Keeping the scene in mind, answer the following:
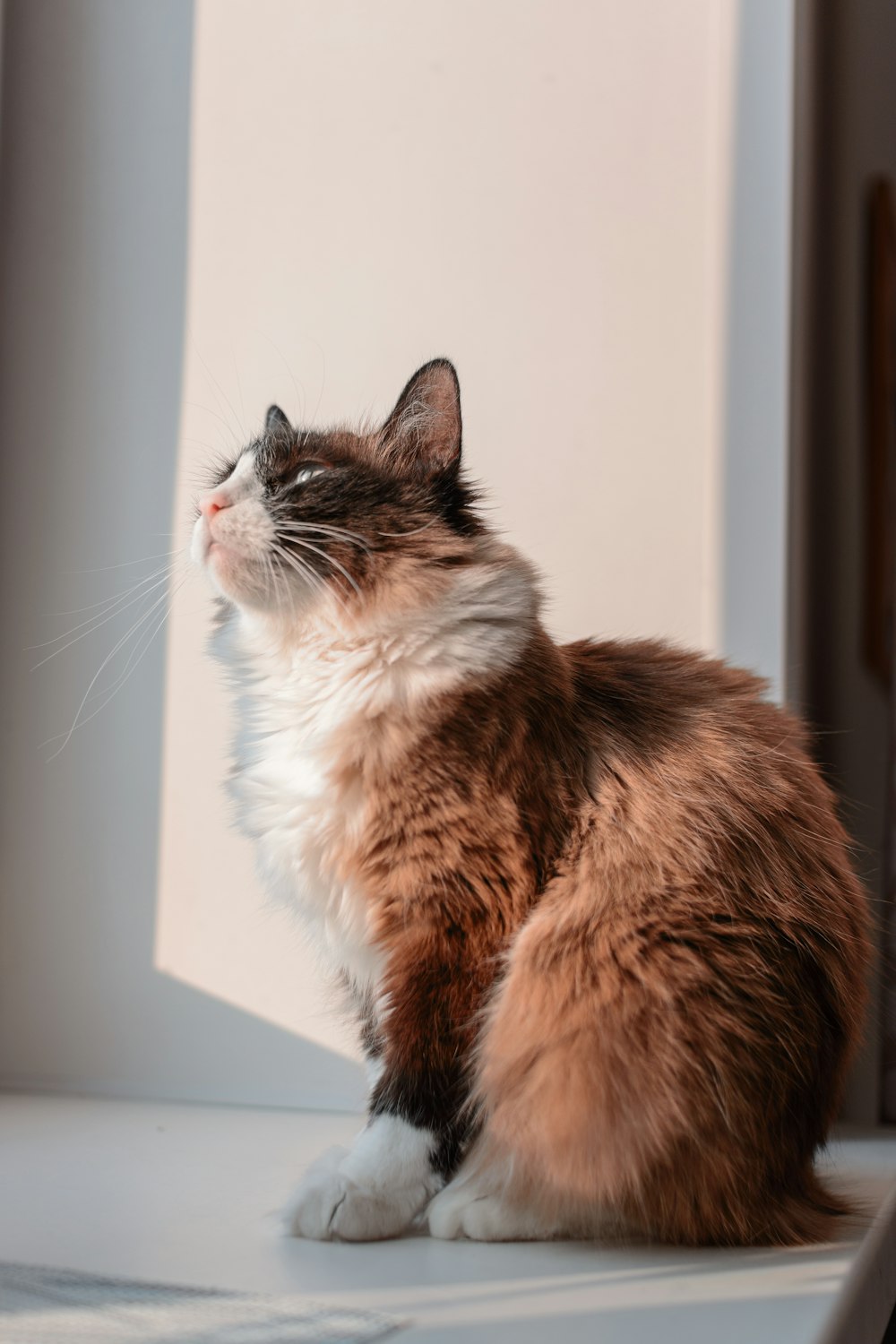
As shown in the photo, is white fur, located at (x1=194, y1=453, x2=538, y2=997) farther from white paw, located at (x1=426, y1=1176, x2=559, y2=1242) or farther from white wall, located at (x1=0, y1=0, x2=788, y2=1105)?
white wall, located at (x1=0, y1=0, x2=788, y2=1105)

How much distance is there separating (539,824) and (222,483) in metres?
0.52

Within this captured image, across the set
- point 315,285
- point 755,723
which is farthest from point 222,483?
point 315,285

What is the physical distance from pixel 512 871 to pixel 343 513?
1.39ft

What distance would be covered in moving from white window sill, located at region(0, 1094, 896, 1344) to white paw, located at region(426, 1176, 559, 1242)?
1 centimetres

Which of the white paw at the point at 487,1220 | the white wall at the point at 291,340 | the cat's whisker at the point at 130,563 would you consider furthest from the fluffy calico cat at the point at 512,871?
the cat's whisker at the point at 130,563

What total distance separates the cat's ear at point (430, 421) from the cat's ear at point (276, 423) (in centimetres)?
13

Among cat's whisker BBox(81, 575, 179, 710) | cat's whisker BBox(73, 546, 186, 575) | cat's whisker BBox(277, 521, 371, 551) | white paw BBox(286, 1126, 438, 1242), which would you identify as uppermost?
cat's whisker BBox(73, 546, 186, 575)

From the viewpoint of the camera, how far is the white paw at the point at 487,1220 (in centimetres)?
112

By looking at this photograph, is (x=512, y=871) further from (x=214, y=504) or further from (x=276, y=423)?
(x=276, y=423)

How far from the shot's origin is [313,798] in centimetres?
126

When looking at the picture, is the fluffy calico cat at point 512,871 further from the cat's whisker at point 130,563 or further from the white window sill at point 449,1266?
the cat's whisker at point 130,563

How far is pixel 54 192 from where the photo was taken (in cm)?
217

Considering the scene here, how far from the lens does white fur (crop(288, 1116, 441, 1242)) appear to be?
110cm

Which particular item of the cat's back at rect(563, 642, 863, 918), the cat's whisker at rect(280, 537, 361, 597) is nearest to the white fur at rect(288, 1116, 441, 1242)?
the cat's back at rect(563, 642, 863, 918)
